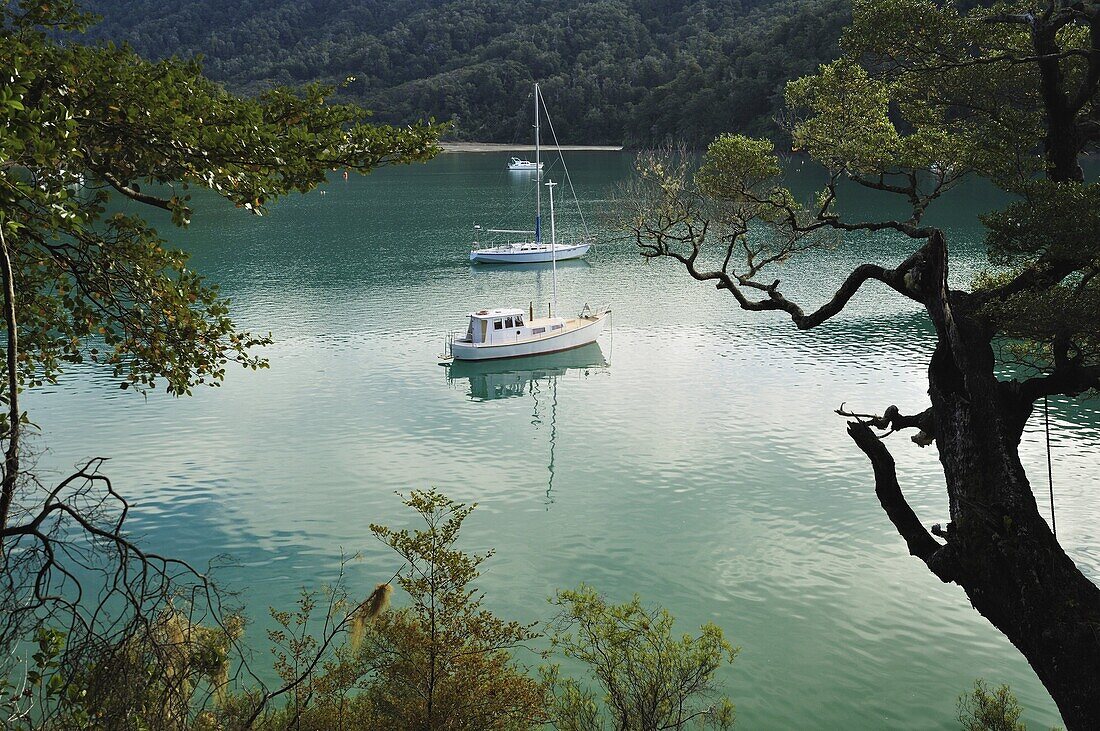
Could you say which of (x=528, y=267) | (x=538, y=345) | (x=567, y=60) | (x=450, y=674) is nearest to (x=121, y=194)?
(x=450, y=674)

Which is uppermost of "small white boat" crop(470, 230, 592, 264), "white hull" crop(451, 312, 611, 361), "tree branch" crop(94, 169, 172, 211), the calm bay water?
"tree branch" crop(94, 169, 172, 211)

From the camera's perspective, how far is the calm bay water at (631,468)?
14.9 metres

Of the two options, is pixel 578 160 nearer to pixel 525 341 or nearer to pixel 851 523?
pixel 525 341

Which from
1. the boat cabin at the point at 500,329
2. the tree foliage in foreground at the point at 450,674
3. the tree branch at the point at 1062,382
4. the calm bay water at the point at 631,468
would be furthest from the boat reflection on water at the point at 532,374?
the tree branch at the point at 1062,382

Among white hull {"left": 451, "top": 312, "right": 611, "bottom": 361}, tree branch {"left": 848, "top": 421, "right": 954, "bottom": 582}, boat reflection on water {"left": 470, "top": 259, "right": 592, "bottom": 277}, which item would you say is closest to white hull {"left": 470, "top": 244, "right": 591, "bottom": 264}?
boat reflection on water {"left": 470, "top": 259, "right": 592, "bottom": 277}

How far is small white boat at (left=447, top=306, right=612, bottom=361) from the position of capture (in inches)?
1256

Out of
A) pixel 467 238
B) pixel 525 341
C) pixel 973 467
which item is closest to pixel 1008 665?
pixel 973 467

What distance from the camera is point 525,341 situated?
32.4 m

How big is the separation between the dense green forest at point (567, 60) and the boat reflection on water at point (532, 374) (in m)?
66.7

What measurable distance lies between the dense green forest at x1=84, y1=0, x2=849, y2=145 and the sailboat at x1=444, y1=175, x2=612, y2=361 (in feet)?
217

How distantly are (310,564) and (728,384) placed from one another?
52.4 ft

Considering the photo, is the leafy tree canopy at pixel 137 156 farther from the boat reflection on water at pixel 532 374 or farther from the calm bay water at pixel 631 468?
the boat reflection on water at pixel 532 374

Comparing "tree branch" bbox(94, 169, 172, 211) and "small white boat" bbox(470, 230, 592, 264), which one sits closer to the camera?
"tree branch" bbox(94, 169, 172, 211)

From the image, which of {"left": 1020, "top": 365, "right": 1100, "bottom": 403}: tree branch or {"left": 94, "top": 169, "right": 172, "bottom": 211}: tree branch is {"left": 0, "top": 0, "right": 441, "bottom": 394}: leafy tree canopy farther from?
{"left": 1020, "top": 365, "right": 1100, "bottom": 403}: tree branch
